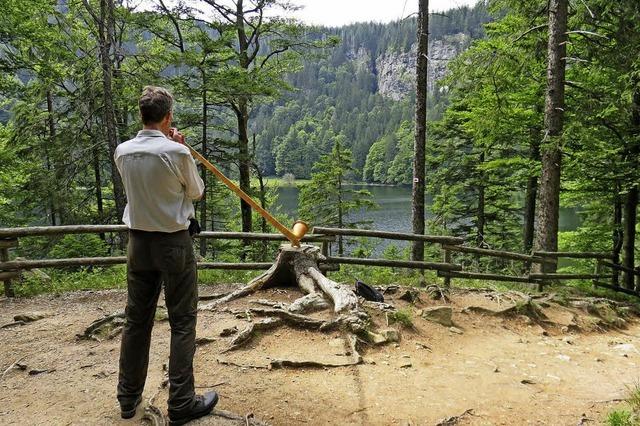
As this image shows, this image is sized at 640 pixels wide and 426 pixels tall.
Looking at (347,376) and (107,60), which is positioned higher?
(107,60)

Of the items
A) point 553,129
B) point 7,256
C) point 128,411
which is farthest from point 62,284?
point 553,129

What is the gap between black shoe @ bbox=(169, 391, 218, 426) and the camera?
9.36 ft

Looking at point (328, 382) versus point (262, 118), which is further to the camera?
point (262, 118)

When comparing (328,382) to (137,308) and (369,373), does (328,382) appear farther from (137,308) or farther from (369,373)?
(137,308)

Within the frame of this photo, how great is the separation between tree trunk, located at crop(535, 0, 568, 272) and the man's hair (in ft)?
26.1

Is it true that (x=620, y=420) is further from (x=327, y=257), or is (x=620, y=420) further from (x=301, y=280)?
(x=327, y=257)

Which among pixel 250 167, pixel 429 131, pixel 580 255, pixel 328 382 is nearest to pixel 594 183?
pixel 580 255

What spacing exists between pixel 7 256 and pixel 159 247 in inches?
239

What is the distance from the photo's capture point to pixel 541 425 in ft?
11.8

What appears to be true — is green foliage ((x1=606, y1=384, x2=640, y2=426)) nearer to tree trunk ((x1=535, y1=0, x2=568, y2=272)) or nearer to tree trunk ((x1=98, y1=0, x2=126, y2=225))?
tree trunk ((x1=535, y1=0, x2=568, y2=272))

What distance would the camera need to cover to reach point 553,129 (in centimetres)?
880

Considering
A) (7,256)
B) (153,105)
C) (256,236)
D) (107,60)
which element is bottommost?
(7,256)

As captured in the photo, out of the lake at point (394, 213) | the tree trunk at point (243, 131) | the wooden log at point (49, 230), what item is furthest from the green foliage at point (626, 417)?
the lake at point (394, 213)

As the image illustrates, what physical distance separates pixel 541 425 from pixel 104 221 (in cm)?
1320
